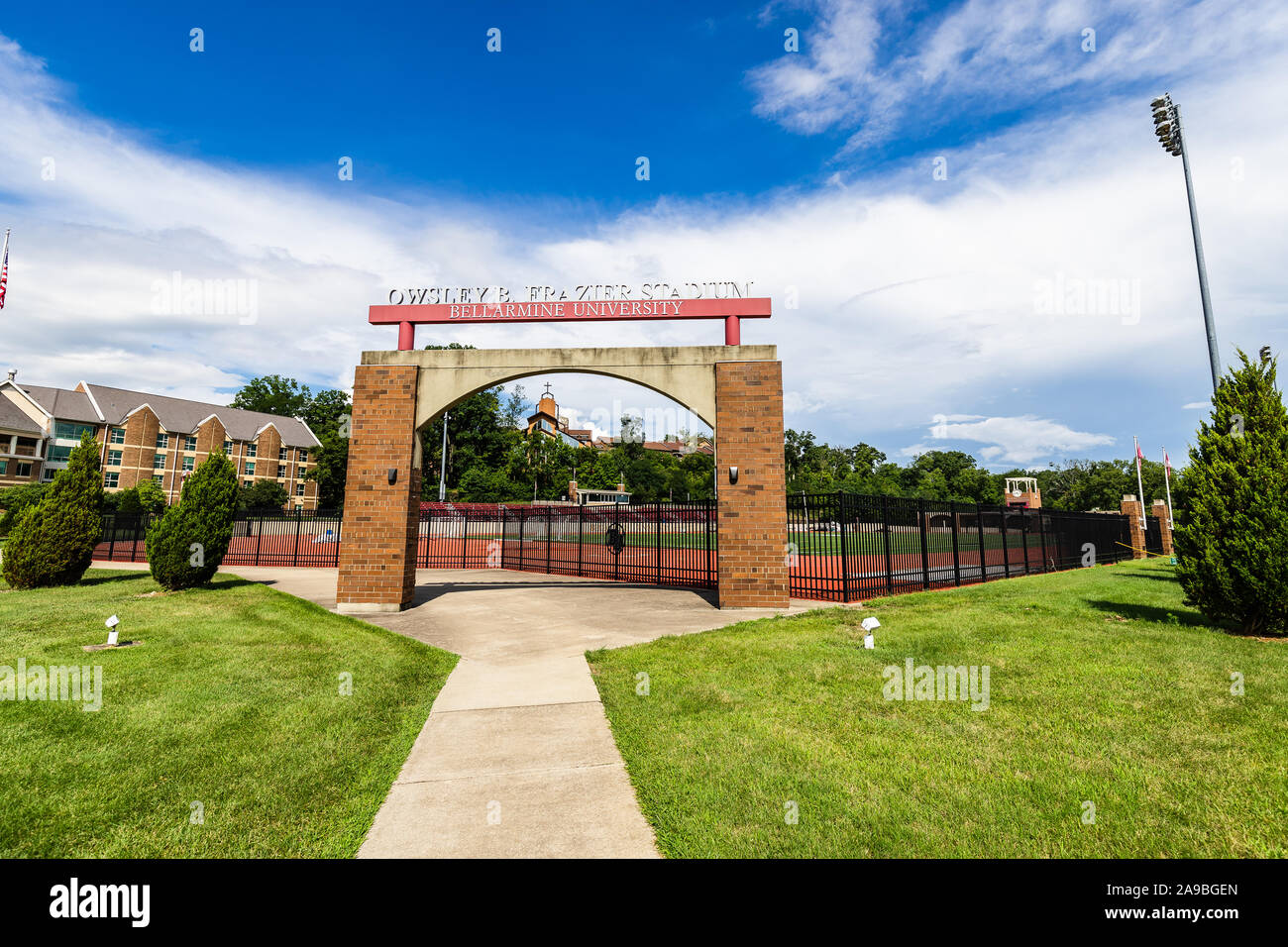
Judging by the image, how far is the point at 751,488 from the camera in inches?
418

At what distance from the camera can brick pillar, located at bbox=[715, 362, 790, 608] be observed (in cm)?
1052

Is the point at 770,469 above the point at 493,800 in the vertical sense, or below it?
A: above

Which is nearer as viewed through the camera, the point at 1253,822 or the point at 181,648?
the point at 1253,822

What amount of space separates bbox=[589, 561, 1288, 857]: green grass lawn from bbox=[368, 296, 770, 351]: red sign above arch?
21.0 feet

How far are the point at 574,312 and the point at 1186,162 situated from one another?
14922 mm

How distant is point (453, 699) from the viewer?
5.77 meters

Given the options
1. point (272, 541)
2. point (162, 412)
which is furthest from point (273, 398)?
point (272, 541)

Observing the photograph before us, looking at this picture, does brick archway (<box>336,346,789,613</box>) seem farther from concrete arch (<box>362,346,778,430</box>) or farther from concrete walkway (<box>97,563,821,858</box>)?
concrete walkway (<box>97,563,821,858</box>)

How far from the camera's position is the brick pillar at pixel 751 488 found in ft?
34.5

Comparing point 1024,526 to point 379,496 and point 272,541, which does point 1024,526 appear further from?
point 272,541

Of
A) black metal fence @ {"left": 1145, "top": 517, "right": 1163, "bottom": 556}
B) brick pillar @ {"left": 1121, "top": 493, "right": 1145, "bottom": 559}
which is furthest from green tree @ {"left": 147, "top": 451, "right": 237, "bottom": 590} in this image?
black metal fence @ {"left": 1145, "top": 517, "right": 1163, "bottom": 556}
